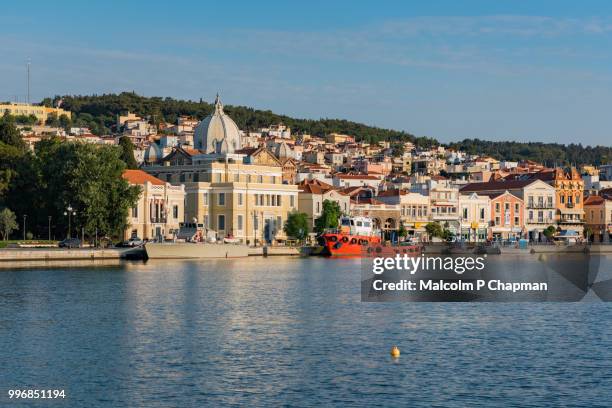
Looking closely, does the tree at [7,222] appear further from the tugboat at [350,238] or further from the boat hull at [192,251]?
the tugboat at [350,238]

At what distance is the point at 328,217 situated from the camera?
90750 mm

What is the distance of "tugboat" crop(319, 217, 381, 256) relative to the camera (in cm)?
8200

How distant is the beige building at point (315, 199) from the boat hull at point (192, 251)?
19713 mm

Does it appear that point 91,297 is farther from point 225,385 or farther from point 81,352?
point 225,385

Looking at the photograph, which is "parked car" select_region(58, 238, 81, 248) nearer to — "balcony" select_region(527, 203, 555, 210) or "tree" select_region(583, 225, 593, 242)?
"balcony" select_region(527, 203, 555, 210)

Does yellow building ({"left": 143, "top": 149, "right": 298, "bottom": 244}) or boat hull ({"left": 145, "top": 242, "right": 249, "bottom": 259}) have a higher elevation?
yellow building ({"left": 143, "top": 149, "right": 298, "bottom": 244})

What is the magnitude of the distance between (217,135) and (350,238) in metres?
18.0

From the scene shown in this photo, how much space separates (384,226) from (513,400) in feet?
258

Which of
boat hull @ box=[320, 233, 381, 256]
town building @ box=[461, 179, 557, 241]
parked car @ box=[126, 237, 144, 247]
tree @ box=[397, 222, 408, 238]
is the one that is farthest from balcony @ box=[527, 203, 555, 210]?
parked car @ box=[126, 237, 144, 247]

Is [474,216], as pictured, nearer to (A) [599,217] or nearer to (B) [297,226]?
(A) [599,217]

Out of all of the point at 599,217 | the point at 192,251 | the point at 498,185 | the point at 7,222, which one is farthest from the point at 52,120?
the point at 192,251

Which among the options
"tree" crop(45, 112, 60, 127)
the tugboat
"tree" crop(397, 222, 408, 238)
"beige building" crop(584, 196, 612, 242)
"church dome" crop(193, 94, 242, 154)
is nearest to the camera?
the tugboat

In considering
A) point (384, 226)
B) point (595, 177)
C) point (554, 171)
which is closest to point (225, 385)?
point (384, 226)

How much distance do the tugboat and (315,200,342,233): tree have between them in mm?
3571
